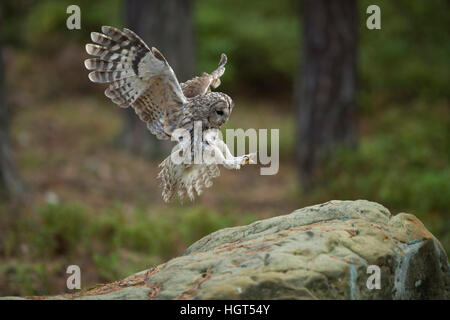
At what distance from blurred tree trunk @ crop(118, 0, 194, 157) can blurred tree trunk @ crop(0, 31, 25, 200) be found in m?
3.02

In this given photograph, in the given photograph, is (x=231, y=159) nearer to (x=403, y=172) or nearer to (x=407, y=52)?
(x=403, y=172)

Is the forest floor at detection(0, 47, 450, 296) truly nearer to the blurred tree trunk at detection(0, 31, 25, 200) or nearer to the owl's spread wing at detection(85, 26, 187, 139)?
the blurred tree trunk at detection(0, 31, 25, 200)

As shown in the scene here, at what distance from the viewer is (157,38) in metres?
11.1

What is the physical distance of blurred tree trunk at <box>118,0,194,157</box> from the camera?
1096 centimetres

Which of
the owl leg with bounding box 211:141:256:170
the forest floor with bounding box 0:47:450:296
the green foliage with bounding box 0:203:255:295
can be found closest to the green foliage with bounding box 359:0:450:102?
the forest floor with bounding box 0:47:450:296

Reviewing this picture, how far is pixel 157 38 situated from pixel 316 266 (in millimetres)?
8477

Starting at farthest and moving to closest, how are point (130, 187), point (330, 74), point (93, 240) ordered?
point (130, 187)
point (330, 74)
point (93, 240)

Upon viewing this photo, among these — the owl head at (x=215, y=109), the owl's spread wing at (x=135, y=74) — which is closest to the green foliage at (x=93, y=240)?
the owl's spread wing at (x=135, y=74)

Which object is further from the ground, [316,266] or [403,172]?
[316,266]

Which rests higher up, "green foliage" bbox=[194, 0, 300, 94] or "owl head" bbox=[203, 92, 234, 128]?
"green foliage" bbox=[194, 0, 300, 94]

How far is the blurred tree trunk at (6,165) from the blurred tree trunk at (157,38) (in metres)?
3.02

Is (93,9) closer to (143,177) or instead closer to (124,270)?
(143,177)

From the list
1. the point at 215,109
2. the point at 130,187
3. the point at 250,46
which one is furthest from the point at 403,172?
the point at 250,46

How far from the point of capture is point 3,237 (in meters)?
6.82
